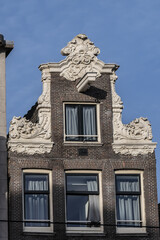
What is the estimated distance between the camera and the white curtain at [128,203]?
146ft

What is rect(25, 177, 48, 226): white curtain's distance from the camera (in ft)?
143

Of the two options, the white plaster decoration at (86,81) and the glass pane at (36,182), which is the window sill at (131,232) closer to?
the glass pane at (36,182)

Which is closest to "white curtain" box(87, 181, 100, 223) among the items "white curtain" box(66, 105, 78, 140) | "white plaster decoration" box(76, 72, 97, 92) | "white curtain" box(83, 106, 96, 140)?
"white curtain" box(83, 106, 96, 140)

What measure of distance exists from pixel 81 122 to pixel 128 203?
4.83m

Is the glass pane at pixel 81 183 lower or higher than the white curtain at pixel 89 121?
lower

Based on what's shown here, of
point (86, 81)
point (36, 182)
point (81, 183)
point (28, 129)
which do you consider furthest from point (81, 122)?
point (36, 182)

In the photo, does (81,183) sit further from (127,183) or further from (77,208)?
(127,183)

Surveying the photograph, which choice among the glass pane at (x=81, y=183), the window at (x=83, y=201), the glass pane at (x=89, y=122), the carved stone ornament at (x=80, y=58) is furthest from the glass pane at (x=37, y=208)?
the carved stone ornament at (x=80, y=58)

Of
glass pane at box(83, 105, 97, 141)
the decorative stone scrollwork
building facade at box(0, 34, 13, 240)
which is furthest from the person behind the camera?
glass pane at box(83, 105, 97, 141)

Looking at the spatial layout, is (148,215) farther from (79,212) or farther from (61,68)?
(61,68)

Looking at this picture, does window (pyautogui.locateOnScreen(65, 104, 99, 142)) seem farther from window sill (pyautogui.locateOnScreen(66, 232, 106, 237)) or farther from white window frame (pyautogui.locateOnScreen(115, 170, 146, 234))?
window sill (pyautogui.locateOnScreen(66, 232, 106, 237))

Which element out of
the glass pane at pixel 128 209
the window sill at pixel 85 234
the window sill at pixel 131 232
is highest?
the glass pane at pixel 128 209

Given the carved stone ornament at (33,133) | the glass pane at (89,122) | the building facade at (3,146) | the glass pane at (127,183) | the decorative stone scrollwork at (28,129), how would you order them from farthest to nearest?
the glass pane at (89,122) → the glass pane at (127,183) → the decorative stone scrollwork at (28,129) → the carved stone ornament at (33,133) → the building facade at (3,146)

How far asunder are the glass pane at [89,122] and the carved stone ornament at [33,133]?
190cm
